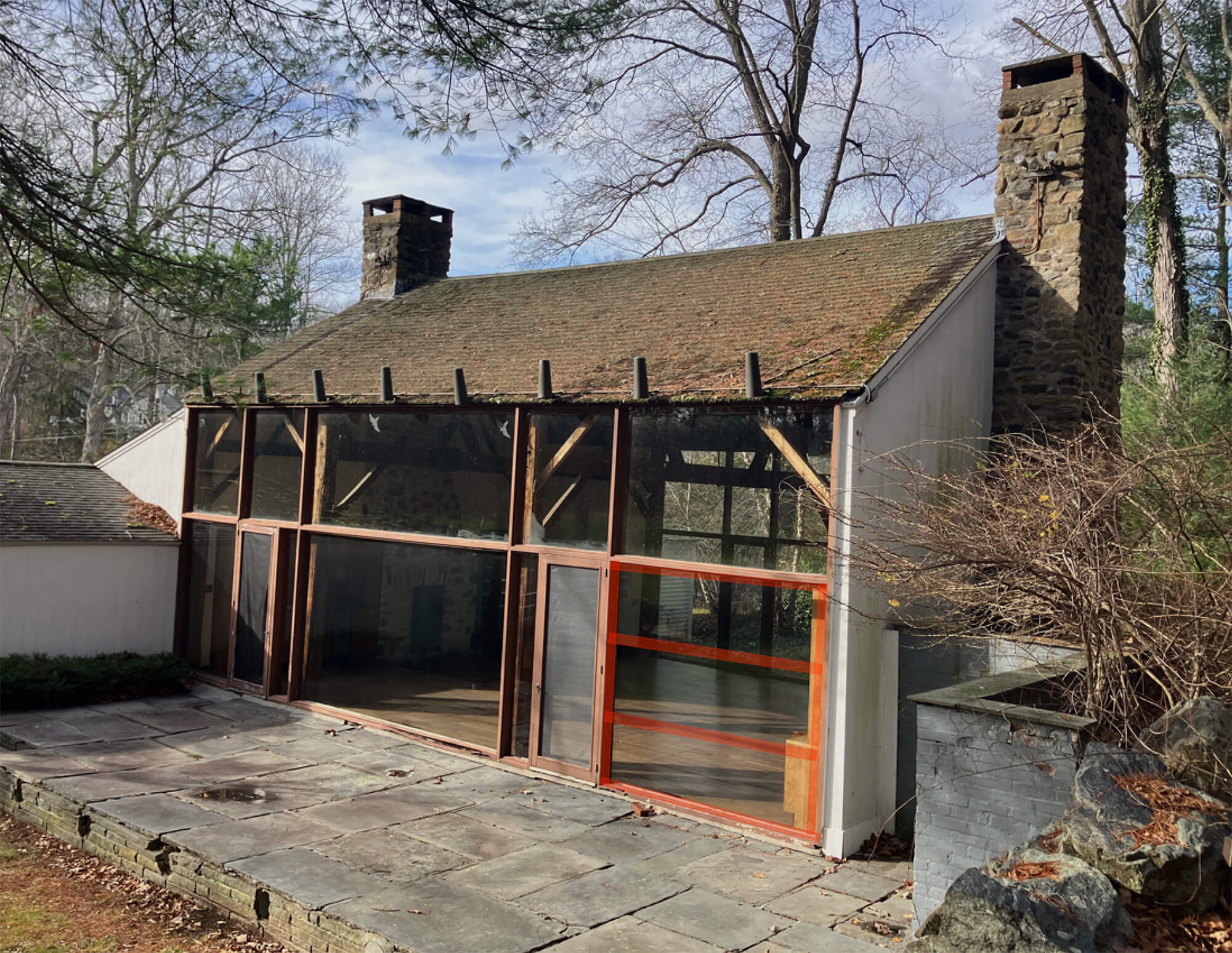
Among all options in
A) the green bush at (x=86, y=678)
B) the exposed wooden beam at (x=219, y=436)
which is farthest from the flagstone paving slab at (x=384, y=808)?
the exposed wooden beam at (x=219, y=436)

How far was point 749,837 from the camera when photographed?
8.00 metres

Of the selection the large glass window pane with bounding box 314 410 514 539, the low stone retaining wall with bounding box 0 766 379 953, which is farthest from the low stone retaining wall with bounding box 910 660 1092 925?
the large glass window pane with bounding box 314 410 514 539

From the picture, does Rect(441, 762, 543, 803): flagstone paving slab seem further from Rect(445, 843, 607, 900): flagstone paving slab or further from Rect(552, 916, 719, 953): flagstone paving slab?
Rect(552, 916, 719, 953): flagstone paving slab

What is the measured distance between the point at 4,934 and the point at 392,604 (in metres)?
9.18

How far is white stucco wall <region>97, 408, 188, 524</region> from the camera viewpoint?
45.3ft

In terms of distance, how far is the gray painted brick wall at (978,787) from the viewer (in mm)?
5629

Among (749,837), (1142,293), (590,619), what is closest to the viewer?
(749,837)

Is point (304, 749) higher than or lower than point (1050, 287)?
lower

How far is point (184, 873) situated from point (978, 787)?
554 cm

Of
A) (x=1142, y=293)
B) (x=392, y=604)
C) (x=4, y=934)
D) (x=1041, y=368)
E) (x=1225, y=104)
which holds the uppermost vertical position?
(x=1225, y=104)

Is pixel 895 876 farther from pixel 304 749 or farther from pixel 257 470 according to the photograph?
pixel 257 470

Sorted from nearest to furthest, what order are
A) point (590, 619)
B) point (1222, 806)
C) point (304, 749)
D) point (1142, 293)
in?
1. point (1222, 806)
2. point (590, 619)
3. point (304, 749)
4. point (1142, 293)

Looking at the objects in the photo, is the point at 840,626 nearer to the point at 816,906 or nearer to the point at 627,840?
the point at 816,906

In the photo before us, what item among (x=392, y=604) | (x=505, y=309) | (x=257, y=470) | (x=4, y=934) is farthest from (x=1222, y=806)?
(x=392, y=604)
